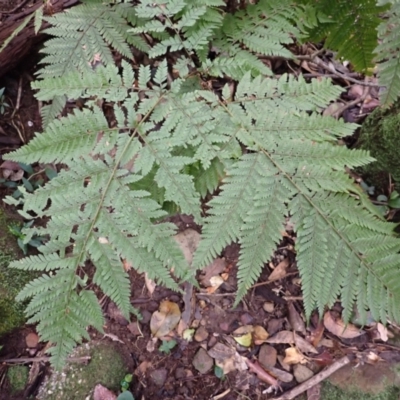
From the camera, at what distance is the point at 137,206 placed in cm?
203

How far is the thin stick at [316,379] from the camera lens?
8.98 ft

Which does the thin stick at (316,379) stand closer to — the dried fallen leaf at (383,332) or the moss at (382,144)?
the dried fallen leaf at (383,332)

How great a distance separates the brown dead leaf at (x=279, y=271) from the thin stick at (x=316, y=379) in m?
0.65

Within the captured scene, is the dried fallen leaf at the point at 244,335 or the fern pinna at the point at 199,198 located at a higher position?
the fern pinna at the point at 199,198

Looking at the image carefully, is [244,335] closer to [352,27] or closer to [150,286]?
[150,286]

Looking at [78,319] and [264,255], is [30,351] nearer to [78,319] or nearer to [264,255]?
[78,319]

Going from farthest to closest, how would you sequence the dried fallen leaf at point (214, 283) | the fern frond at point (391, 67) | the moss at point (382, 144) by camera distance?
the dried fallen leaf at point (214, 283)
the moss at point (382, 144)
the fern frond at point (391, 67)

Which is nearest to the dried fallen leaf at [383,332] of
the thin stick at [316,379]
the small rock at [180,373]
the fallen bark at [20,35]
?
the thin stick at [316,379]

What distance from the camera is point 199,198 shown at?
6.91 ft

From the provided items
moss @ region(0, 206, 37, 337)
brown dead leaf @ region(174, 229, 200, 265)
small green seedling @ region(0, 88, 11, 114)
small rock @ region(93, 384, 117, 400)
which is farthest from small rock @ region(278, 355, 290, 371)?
small green seedling @ region(0, 88, 11, 114)

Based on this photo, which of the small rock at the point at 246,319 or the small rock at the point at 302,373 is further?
the small rock at the point at 246,319

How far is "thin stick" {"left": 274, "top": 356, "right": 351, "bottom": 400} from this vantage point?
2.74 m

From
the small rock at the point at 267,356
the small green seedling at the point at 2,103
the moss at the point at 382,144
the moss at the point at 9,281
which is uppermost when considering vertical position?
the small green seedling at the point at 2,103

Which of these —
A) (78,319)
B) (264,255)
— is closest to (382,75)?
(264,255)
